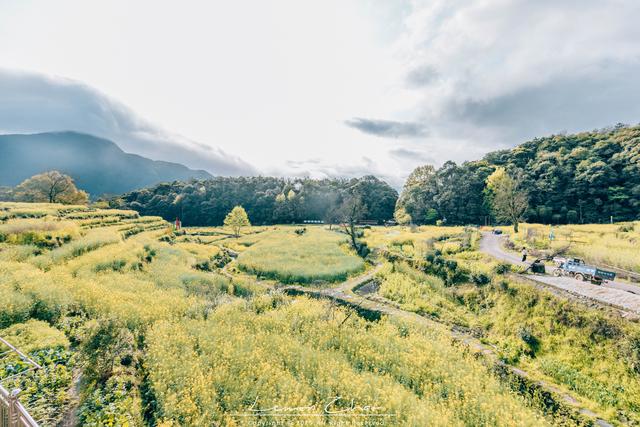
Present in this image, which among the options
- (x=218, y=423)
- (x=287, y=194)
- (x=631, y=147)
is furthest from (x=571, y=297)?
(x=287, y=194)

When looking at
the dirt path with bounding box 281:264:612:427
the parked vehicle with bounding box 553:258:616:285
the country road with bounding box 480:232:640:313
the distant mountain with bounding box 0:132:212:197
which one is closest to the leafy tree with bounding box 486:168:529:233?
the parked vehicle with bounding box 553:258:616:285

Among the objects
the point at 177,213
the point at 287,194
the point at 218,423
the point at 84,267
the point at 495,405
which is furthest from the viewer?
the point at 287,194

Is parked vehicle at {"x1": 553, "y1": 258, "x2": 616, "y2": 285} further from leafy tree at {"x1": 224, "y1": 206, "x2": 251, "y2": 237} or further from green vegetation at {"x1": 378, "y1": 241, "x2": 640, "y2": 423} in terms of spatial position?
leafy tree at {"x1": 224, "y1": 206, "x2": 251, "y2": 237}

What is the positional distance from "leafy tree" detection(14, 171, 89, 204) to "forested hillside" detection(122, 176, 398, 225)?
27.4m

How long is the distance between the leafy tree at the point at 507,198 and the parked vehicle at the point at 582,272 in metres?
20.4

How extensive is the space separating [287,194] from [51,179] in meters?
52.0

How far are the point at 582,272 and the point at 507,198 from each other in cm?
2691

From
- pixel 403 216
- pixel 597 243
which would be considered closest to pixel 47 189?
pixel 403 216

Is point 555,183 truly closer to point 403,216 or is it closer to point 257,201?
point 403,216

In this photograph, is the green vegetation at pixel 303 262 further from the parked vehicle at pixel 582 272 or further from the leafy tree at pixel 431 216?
the leafy tree at pixel 431 216

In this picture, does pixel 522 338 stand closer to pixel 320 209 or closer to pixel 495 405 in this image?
pixel 495 405

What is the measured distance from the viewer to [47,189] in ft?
149

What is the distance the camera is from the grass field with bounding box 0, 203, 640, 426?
289 inches

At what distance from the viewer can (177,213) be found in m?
77.0
